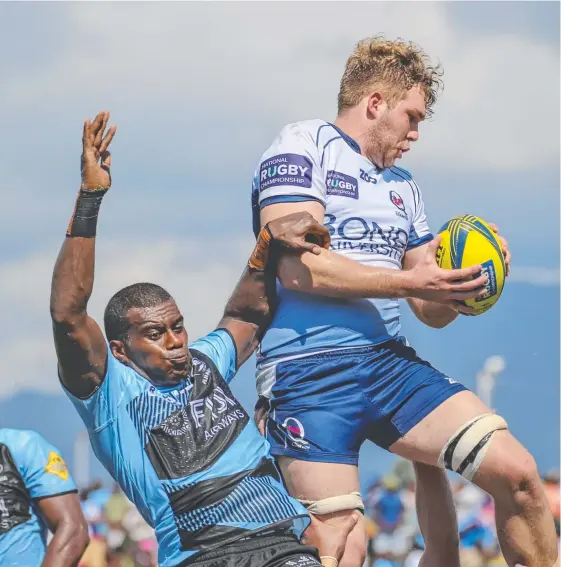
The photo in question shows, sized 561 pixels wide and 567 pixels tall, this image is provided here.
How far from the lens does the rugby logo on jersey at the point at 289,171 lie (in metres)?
5.35

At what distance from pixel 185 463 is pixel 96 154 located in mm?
1233

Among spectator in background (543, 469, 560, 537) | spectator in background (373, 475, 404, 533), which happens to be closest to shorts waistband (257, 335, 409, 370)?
spectator in background (543, 469, 560, 537)

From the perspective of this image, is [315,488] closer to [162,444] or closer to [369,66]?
[162,444]

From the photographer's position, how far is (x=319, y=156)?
5.48m

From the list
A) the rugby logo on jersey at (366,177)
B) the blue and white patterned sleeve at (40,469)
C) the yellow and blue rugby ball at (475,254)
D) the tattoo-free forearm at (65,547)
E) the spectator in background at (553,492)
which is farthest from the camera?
the spectator in background at (553,492)

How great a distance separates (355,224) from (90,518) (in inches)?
311

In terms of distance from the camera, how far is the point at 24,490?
20.5 feet

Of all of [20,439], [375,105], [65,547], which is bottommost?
[65,547]

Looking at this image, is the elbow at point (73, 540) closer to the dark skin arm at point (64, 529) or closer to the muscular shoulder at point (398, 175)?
the dark skin arm at point (64, 529)

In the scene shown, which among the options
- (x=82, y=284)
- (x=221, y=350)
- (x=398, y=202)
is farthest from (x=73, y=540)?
(x=398, y=202)

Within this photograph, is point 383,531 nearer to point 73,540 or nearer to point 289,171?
point 73,540

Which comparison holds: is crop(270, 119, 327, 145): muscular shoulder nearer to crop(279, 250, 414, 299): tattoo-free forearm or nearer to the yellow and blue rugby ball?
crop(279, 250, 414, 299): tattoo-free forearm

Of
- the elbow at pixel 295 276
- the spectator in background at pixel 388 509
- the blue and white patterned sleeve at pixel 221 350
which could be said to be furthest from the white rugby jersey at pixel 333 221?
the spectator in background at pixel 388 509

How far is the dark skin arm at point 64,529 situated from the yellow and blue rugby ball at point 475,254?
→ 2316 mm
